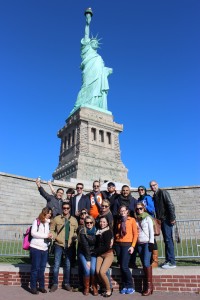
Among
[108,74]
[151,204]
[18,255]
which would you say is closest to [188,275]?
[151,204]

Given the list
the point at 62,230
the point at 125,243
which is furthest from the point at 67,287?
the point at 125,243

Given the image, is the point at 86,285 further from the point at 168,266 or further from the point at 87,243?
the point at 168,266

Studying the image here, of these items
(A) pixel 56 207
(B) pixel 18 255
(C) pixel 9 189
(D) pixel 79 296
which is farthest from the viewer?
(C) pixel 9 189

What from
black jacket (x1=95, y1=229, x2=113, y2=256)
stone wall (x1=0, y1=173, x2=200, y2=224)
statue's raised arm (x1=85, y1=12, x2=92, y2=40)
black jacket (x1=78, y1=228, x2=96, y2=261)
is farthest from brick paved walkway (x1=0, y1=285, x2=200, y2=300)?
statue's raised arm (x1=85, y1=12, x2=92, y2=40)

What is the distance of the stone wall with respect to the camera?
18.3 meters

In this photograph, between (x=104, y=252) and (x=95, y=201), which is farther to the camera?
(x=95, y=201)

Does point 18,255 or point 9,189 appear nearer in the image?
point 18,255

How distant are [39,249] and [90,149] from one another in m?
36.3

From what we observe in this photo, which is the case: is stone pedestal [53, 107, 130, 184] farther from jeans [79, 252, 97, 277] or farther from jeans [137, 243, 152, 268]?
jeans [137, 243, 152, 268]

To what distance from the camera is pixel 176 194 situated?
20219mm

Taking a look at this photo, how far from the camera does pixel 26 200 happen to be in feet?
63.3

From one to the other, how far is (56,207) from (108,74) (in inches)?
1737

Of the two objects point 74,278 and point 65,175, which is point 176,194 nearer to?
point 74,278

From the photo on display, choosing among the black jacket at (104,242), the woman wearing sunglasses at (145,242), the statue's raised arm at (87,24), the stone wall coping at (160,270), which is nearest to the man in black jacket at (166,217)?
the stone wall coping at (160,270)
